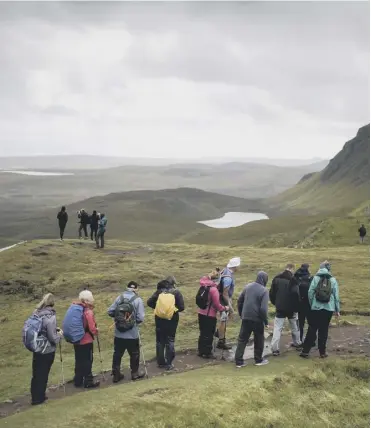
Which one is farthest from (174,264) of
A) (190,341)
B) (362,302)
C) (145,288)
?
(190,341)

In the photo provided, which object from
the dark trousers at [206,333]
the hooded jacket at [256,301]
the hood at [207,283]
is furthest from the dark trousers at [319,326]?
the hood at [207,283]

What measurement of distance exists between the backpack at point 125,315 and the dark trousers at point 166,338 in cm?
137

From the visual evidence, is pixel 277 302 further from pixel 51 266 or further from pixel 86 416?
pixel 51 266

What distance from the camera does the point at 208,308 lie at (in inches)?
668

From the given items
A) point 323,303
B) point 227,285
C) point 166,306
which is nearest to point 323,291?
point 323,303

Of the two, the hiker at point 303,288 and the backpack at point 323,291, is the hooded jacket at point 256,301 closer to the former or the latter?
the backpack at point 323,291

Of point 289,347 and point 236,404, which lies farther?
point 289,347

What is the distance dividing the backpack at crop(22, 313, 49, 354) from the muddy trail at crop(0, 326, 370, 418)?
1746mm

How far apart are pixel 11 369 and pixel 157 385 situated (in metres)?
6.69

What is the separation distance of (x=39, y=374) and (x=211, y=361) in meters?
6.12

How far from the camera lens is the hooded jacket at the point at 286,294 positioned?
56.4ft

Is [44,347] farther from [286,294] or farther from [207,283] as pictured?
[286,294]

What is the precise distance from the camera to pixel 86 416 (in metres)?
12.0

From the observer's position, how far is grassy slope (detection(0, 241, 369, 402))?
20.4 metres
